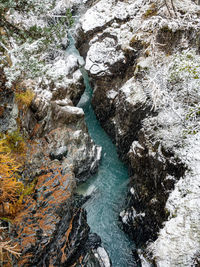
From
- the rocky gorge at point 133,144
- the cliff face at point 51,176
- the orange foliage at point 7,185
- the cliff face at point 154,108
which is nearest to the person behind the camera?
the orange foliage at point 7,185

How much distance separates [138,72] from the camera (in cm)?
866

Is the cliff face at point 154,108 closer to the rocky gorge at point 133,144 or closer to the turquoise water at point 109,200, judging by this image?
the rocky gorge at point 133,144

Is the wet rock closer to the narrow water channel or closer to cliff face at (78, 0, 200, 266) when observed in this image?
the narrow water channel

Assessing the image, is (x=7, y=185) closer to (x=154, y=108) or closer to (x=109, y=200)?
(x=109, y=200)

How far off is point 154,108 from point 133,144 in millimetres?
1803

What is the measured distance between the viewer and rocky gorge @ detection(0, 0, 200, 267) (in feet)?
17.3

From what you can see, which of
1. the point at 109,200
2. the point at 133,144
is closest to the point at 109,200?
the point at 109,200

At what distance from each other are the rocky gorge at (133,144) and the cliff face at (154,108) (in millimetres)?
37

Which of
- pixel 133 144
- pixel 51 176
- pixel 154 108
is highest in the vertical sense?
pixel 51 176

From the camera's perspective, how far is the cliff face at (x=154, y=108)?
4.97 meters

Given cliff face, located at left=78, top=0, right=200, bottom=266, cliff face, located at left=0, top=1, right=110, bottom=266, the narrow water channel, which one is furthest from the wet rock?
cliff face, located at left=78, top=0, right=200, bottom=266

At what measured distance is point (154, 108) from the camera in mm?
7742

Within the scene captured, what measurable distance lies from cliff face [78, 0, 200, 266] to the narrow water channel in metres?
A: 0.56

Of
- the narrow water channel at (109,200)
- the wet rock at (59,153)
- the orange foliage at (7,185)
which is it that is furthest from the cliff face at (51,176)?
the narrow water channel at (109,200)
